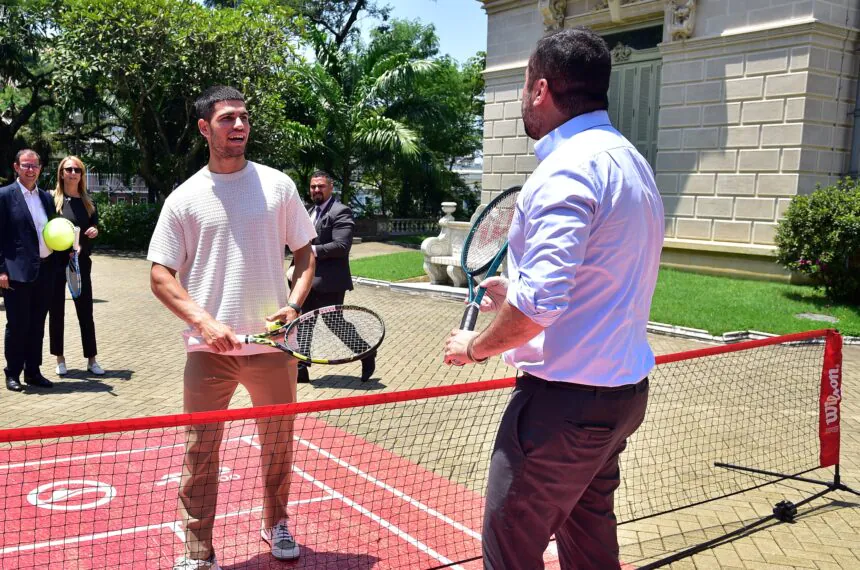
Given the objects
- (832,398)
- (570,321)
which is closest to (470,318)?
(570,321)

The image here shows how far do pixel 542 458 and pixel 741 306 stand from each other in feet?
35.9

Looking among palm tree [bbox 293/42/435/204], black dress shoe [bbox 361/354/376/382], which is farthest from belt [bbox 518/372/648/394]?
palm tree [bbox 293/42/435/204]

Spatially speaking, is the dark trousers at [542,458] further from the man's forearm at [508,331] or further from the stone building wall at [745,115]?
the stone building wall at [745,115]

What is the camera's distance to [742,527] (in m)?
4.72

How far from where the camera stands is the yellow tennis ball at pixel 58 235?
23.8 ft

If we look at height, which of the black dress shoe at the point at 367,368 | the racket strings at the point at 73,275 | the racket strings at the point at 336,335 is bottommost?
the black dress shoe at the point at 367,368

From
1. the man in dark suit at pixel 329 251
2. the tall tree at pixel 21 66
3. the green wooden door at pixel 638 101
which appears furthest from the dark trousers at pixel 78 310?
the tall tree at pixel 21 66

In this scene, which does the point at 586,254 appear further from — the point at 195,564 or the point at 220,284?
the point at 195,564

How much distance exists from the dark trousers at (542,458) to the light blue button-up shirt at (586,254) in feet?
0.22

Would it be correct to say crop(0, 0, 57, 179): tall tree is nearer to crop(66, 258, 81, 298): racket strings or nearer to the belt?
crop(66, 258, 81, 298): racket strings

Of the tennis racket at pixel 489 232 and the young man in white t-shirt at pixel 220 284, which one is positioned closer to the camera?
the young man in white t-shirt at pixel 220 284

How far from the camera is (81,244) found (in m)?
7.85

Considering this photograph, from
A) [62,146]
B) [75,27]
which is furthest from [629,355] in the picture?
[62,146]

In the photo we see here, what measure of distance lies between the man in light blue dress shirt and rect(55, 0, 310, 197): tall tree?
21510mm
